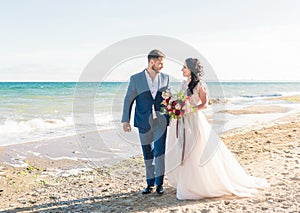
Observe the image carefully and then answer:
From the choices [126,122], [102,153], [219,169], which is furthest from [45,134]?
[219,169]

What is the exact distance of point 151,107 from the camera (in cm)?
455

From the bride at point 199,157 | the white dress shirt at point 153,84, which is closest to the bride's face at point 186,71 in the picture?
the bride at point 199,157

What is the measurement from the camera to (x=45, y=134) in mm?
11203

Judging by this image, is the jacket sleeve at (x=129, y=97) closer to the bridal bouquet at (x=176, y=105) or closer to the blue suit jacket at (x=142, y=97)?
the blue suit jacket at (x=142, y=97)

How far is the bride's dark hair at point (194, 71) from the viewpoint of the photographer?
4.40m

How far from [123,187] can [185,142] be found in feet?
4.89

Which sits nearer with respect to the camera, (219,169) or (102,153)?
(219,169)

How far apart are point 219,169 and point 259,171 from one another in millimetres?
1557

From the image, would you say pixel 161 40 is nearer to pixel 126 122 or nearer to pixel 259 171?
pixel 126 122

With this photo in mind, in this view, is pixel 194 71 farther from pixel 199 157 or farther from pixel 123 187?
pixel 123 187

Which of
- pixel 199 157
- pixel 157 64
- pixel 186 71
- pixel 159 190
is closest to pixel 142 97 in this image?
pixel 157 64

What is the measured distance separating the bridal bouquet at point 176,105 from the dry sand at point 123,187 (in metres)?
1.11

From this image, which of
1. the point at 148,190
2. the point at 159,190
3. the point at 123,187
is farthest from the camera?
the point at 123,187

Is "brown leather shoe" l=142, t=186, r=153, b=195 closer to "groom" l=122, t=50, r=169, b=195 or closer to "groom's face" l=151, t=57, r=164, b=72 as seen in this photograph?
"groom" l=122, t=50, r=169, b=195
